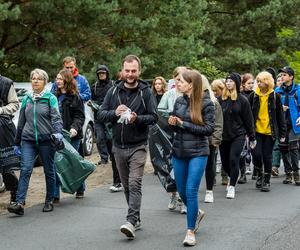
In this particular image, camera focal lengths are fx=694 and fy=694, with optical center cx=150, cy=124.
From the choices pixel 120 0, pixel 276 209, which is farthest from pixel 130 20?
pixel 276 209

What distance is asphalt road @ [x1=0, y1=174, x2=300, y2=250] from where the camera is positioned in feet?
23.7

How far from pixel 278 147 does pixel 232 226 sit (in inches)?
202

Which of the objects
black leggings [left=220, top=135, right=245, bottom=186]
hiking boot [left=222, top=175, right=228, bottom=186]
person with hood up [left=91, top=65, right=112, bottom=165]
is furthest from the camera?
person with hood up [left=91, top=65, right=112, bottom=165]

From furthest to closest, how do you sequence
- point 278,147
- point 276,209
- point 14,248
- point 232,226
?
1. point 278,147
2. point 276,209
3. point 232,226
4. point 14,248

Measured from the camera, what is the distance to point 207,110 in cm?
738

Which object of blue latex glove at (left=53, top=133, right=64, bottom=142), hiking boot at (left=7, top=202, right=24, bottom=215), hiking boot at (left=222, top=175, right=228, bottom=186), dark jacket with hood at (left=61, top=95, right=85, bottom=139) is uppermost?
dark jacket with hood at (left=61, top=95, right=85, bottom=139)

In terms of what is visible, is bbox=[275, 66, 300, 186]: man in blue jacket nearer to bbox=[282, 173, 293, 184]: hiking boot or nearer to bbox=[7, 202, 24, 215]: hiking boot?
bbox=[282, 173, 293, 184]: hiking boot

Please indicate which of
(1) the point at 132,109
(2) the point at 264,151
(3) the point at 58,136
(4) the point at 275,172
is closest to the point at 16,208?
(3) the point at 58,136

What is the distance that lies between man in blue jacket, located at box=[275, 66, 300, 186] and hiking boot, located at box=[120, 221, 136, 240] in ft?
16.9

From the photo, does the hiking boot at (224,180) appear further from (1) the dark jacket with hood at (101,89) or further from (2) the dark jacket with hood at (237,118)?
(1) the dark jacket with hood at (101,89)

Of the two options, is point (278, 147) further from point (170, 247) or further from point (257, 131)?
point (170, 247)

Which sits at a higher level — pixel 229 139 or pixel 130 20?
pixel 130 20

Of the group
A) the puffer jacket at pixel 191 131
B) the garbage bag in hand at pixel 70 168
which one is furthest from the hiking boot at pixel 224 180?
the puffer jacket at pixel 191 131

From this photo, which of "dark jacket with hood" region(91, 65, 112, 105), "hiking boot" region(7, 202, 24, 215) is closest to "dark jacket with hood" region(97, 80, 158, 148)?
"hiking boot" region(7, 202, 24, 215)
